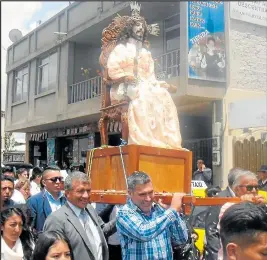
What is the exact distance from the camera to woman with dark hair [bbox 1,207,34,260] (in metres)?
2.37

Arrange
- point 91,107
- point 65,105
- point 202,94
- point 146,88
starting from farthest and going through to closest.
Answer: point 65,105
point 91,107
point 202,94
point 146,88

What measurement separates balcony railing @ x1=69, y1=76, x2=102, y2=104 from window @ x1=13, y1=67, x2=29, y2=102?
301 centimetres

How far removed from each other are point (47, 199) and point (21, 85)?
12.3 m

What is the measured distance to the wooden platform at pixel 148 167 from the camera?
12.0 ft

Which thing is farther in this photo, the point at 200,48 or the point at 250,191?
the point at 200,48

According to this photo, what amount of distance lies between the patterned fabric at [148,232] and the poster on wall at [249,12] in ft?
23.1

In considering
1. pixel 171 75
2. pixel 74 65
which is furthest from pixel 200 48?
pixel 74 65

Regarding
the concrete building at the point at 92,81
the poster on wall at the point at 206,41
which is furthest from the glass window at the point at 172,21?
the poster on wall at the point at 206,41

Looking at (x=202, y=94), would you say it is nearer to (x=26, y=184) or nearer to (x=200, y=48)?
(x=200, y=48)

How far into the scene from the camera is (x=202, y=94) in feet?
28.6

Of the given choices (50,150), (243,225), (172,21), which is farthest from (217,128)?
(243,225)

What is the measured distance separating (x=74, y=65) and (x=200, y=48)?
188 inches

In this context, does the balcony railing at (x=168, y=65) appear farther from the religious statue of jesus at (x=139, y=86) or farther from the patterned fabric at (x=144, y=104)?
the patterned fabric at (x=144, y=104)

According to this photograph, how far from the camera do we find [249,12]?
372 inches
